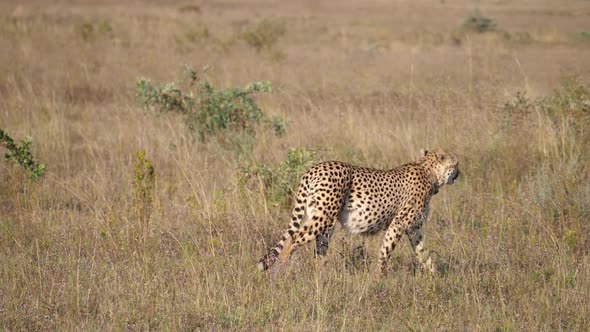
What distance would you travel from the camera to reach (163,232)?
5.50m

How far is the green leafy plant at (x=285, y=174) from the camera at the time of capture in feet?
20.7

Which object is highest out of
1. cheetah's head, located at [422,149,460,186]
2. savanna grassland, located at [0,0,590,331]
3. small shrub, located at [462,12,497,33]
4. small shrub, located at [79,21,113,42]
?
cheetah's head, located at [422,149,460,186]

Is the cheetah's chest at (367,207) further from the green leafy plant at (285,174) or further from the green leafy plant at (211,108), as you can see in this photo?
the green leafy plant at (211,108)

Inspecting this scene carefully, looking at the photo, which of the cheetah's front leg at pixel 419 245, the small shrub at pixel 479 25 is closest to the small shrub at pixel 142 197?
the cheetah's front leg at pixel 419 245

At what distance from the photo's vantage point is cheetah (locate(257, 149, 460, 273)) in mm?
4809

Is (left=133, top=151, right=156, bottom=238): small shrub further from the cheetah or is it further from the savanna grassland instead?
the cheetah

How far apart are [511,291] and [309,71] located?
1015 centimetres

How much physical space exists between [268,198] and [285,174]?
26cm

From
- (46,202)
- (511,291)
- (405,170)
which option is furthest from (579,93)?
(46,202)

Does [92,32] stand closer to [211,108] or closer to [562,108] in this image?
[211,108]

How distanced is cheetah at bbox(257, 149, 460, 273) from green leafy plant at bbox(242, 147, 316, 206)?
1104 mm

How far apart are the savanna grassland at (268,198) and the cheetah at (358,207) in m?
0.15

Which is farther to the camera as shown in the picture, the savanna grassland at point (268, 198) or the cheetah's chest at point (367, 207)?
the cheetah's chest at point (367, 207)

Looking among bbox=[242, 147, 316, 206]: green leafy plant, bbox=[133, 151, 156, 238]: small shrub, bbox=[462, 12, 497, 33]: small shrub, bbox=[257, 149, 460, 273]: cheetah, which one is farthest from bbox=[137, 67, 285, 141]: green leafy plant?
bbox=[462, 12, 497, 33]: small shrub
